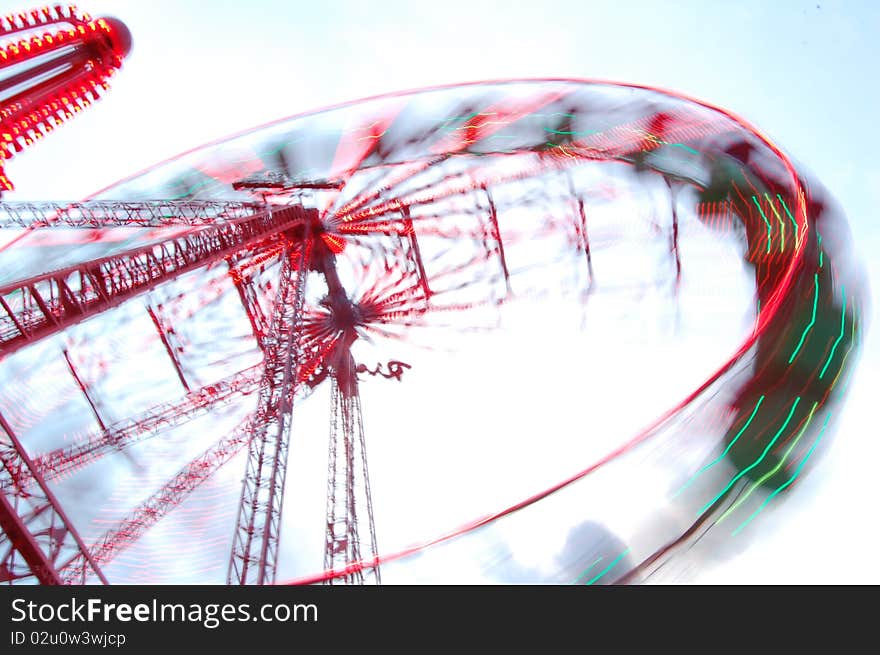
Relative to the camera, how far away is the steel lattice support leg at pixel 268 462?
700 centimetres

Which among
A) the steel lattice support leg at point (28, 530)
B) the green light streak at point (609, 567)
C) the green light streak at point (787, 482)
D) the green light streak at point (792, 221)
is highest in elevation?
the green light streak at point (792, 221)

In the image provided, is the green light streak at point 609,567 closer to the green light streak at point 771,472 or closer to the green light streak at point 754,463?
the green light streak at point 754,463

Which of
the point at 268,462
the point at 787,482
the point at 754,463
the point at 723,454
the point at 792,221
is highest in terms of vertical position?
the point at 792,221

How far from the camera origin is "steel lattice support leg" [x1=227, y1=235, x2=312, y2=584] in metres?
7.00

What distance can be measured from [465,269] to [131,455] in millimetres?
6551

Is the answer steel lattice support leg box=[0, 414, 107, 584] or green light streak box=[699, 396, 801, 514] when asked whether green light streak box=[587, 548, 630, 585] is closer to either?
green light streak box=[699, 396, 801, 514]

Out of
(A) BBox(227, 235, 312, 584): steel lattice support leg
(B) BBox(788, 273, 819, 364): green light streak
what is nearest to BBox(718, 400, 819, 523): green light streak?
(B) BBox(788, 273, 819, 364): green light streak

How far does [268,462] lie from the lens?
26.1 feet

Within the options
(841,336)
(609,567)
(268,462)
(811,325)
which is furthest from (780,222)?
(268,462)

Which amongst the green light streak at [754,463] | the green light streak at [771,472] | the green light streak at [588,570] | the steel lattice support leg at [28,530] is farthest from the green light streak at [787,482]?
the steel lattice support leg at [28,530]

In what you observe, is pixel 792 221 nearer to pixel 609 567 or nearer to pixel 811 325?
pixel 811 325

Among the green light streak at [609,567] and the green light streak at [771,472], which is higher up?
the green light streak at [771,472]
